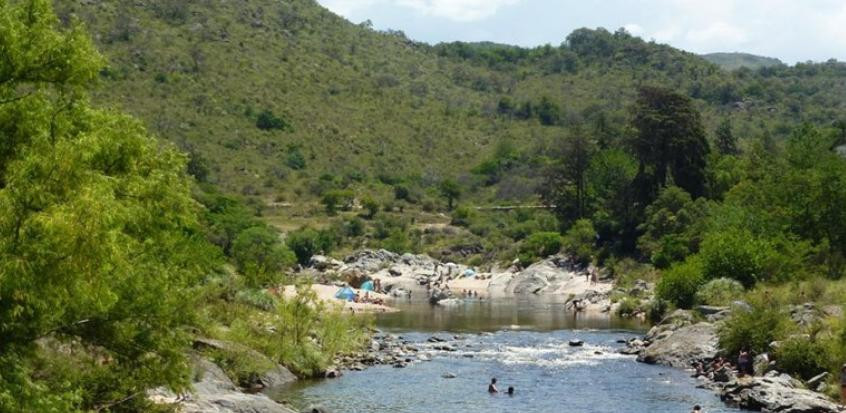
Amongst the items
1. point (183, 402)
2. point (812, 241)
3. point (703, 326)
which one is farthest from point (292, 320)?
point (812, 241)

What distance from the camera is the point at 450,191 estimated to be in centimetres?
15350

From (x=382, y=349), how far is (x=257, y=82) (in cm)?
10913

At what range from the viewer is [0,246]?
15.4m

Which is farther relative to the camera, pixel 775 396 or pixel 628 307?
pixel 628 307

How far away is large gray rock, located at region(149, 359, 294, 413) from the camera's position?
29094mm

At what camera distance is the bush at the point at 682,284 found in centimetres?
6675

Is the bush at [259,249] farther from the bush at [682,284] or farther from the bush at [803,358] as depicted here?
the bush at [803,358]

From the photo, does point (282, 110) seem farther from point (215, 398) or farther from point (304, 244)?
point (215, 398)

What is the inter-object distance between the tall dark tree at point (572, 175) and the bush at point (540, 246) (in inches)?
192

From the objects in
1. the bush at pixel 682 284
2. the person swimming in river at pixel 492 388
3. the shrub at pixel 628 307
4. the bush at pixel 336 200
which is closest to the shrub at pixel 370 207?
the bush at pixel 336 200

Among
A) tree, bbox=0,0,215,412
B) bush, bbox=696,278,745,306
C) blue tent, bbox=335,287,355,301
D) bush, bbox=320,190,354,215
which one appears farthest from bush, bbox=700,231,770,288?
bush, bbox=320,190,354,215

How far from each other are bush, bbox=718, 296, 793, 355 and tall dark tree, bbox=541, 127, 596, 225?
7097 centimetres

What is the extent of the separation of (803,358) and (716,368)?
569cm

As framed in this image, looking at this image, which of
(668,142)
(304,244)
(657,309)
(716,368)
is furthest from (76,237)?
(304,244)
